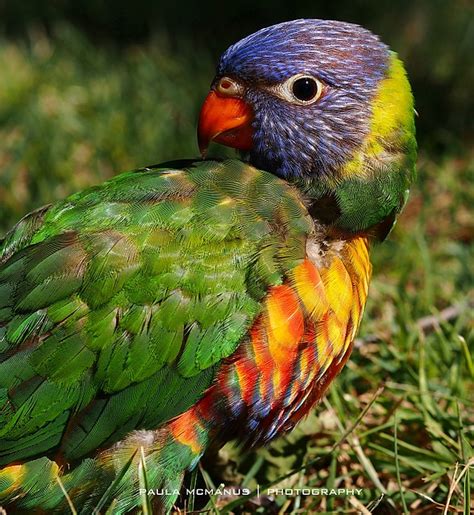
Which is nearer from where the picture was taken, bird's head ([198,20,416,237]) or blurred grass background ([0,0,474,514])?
bird's head ([198,20,416,237])

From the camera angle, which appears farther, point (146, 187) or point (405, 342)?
point (405, 342)

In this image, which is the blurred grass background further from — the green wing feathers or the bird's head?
the bird's head

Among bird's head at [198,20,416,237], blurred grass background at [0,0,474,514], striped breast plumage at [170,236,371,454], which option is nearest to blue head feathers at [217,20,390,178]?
bird's head at [198,20,416,237]

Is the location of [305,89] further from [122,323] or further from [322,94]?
[122,323]

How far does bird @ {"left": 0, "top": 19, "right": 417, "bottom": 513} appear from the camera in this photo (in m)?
2.49

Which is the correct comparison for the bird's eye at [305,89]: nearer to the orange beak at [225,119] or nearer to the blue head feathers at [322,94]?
the blue head feathers at [322,94]

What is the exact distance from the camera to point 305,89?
9.20 feet

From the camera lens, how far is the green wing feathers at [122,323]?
8.15ft

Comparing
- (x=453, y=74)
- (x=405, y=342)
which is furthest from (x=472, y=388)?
(x=453, y=74)

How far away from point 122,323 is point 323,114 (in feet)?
3.50

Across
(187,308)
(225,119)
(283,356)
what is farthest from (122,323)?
(225,119)

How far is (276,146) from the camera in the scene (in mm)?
2854

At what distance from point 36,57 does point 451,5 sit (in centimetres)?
437

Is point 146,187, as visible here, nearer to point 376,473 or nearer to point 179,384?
point 179,384
